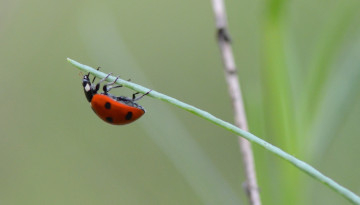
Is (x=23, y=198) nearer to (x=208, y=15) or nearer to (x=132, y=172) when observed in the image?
(x=132, y=172)

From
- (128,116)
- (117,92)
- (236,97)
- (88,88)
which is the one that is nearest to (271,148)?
(236,97)

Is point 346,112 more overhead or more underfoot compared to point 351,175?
more underfoot

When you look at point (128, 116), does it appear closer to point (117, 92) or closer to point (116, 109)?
point (116, 109)

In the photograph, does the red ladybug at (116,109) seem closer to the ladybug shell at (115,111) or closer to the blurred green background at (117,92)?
the ladybug shell at (115,111)

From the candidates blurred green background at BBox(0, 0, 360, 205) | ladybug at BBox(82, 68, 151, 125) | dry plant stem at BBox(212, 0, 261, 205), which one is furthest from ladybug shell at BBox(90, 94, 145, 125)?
blurred green background at BBox(0, 0, 360, 205)

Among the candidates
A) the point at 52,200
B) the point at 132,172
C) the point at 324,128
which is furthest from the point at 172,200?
the point at 324,128

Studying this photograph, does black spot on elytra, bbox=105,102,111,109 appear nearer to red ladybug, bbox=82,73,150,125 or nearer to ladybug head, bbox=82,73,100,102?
red ladybug, bbox=82,73,150,125

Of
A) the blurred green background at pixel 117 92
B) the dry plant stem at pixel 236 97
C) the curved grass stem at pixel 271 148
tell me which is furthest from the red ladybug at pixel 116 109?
the curved grass stem at pixel 271 148
